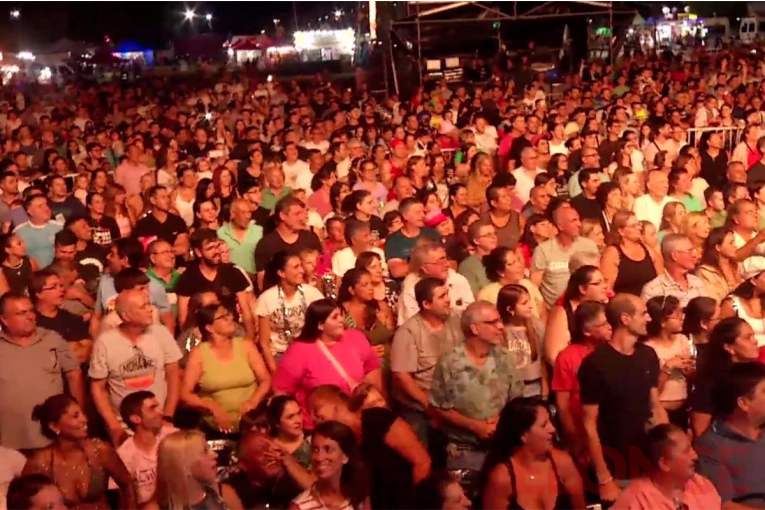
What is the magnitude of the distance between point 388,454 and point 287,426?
1.51 feet

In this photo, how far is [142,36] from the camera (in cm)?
5372

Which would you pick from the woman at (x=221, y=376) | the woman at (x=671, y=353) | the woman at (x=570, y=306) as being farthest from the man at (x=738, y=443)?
the woman at (x=221, y=376)

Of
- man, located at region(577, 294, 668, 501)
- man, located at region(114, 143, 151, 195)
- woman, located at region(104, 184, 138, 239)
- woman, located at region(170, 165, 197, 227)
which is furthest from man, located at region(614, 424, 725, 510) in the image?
man, located at region(114, 143, 151, 195)

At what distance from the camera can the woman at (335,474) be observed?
373cm

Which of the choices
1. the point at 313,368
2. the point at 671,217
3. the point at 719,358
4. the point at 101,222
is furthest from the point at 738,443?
the point at 101,222

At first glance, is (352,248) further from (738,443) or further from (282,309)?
(738,443)

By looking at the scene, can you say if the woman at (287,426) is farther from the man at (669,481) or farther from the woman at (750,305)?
the woman at (750,305)

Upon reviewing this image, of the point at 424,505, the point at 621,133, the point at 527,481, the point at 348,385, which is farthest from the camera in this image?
the point at 621,133

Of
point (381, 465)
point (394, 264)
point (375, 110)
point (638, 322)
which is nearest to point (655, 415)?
point (638, 322)

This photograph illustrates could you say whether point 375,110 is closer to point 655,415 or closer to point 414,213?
point 414,213

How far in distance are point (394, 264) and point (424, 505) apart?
311cm

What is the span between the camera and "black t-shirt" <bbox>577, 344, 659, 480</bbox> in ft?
14.3

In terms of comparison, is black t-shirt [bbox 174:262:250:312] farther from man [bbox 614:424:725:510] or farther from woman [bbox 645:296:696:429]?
man [bbox 614:424:725:510]

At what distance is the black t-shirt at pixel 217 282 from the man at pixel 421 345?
1.41 m
